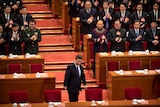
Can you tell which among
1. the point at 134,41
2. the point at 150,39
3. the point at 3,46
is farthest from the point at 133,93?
the point at 3,46

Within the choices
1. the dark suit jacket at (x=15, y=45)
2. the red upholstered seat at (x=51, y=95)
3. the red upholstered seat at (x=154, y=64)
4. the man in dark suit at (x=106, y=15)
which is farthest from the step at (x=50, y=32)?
the red upholstered seat at (x=51, y=95)

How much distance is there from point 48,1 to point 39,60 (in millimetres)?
5594

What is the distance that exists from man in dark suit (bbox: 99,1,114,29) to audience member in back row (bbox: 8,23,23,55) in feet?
8.67

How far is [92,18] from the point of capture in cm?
1526

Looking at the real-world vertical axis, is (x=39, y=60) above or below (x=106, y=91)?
above

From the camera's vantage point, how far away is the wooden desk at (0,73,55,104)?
42.2 ft

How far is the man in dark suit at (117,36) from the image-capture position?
47.1ft

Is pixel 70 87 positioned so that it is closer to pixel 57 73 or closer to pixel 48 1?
pixel 57 73

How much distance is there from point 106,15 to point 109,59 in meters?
1.85

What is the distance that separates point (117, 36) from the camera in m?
14.4

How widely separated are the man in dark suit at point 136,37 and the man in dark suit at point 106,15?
102 cm

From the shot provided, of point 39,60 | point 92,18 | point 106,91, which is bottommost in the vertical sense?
point 106,91

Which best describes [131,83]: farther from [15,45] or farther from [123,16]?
[15,45]

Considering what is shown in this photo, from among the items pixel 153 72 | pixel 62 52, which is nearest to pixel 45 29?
pixel 62 52
